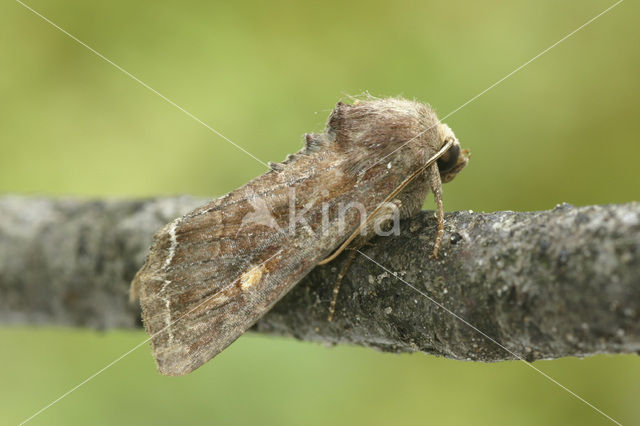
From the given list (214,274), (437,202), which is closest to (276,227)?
(214,274)

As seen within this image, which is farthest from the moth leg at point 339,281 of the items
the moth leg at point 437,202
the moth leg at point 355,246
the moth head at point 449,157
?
the moth head at point 449,157

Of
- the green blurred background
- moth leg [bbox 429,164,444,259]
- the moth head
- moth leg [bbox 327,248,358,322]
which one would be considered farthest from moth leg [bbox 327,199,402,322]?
the green blurred background

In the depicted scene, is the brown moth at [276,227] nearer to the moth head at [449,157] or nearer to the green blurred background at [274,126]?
the moth head at [449,157]

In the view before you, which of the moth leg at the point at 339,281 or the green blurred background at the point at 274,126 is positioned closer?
the moth leg at the point at 339,281

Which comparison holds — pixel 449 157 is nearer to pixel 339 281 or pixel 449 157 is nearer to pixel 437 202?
pixel 437 202

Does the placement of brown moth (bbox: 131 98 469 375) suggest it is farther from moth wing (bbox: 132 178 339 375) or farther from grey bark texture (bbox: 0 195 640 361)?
grey bark texture (bbox: 0 195 640 361)

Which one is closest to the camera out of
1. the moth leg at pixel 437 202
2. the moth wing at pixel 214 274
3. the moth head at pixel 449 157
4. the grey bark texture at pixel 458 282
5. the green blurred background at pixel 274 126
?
the grey bark texture at pixel 458 282
